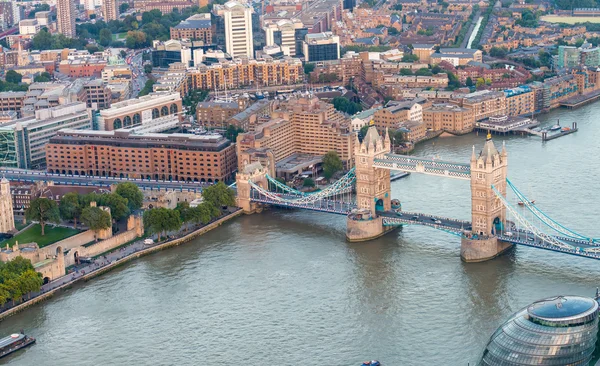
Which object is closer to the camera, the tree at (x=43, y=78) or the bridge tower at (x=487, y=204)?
the bridge tower at (x=487, y=204)

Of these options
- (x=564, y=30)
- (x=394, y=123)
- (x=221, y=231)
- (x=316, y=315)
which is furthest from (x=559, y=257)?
(x=564, y=30)

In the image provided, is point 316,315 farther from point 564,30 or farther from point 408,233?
point 564,30

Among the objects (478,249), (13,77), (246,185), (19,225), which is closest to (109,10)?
(13,77)

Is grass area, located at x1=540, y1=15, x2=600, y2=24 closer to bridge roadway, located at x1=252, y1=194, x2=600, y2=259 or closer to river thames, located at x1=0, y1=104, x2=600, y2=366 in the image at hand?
river thames, located at x1=0, y1=104, x2=600, y2=366

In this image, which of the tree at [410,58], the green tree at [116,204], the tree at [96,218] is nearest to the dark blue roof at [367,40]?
the tree at [410,58]

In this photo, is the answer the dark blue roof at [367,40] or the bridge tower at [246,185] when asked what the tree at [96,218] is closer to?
the bridge tower at [246,185]

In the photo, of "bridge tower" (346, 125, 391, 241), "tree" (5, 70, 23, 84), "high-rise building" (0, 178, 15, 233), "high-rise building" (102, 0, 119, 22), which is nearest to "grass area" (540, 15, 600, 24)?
"high-rise building" (102, 0, 119, 22)

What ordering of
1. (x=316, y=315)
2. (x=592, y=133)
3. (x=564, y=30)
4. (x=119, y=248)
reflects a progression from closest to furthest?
(x=316, y=315), (x=119, y=248), (x=592, y=133), (x=564, y=30)
